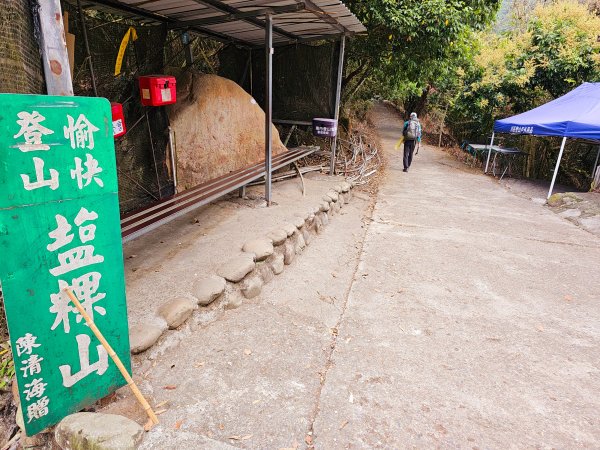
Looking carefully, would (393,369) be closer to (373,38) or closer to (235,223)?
(235,223)

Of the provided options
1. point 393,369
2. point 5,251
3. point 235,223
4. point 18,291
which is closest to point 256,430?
point 393,369

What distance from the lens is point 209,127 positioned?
5422 mm

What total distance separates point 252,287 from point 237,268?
26 centimetres

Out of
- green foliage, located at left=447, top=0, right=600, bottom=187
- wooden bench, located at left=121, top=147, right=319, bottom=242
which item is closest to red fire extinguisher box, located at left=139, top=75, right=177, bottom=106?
wooden bench, located at left=121, top=147, right=319, bottom=242

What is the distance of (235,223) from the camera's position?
4668mm

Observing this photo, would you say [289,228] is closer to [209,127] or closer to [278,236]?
[278,236]

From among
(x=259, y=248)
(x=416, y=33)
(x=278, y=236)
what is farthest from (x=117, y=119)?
Result: (x=416, y=33)

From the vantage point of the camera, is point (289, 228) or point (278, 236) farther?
point (289, 228)

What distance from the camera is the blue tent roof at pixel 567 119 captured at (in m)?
7.96

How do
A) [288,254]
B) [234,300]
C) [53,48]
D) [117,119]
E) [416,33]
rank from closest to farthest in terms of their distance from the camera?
Result: [53,48]
[234,300]
[117,119]
[288,254]
[416,33]

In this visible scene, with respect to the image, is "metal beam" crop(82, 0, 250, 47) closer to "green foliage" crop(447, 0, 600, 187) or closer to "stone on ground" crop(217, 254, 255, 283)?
"stone on ground" crop(217, 254, 255, 283)

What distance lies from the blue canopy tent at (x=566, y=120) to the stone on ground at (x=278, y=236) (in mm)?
7361

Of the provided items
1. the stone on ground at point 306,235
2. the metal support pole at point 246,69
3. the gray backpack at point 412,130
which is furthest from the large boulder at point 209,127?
the gray backpack at point 412,130

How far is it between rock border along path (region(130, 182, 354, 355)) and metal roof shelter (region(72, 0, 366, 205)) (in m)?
1.01
